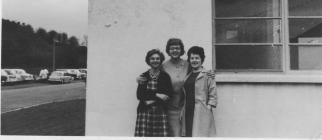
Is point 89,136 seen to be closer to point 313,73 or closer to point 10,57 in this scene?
point 313,73

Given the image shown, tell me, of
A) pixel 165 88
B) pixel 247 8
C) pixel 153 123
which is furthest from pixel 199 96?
pixel 247 8

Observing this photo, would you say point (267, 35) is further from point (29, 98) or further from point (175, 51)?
point (29, 98)

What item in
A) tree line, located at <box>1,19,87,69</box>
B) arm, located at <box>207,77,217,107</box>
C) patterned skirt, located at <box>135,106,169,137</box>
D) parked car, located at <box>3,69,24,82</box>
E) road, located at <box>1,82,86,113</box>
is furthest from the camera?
tree line, located at <box>1,19,87,69</box>

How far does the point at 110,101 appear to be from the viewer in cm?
520

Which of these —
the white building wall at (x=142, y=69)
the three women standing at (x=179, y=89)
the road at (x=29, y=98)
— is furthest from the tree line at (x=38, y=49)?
the three women standing at (x=179, y=89)

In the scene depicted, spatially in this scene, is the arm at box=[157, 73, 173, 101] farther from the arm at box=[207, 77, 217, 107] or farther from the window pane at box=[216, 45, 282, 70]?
the window pane at box=[216, 45, 282, 70]

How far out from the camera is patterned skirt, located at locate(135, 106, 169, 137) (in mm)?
4641

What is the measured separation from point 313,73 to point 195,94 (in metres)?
1.73

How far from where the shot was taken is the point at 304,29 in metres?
5.29

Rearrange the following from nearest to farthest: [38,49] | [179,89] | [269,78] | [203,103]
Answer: [203,103], [179,89], [269,78], [38,49]

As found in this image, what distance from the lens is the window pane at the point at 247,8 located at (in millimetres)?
5332

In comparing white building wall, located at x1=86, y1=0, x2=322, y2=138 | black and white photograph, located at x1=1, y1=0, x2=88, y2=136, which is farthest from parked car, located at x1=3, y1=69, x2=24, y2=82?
white building wall, located at x1=86, y1=0, x2=322, y2=138

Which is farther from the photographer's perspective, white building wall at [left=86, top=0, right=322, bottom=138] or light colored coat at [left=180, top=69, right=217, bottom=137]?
white building wall at [left=86, top=0, right=322, bottom=138]

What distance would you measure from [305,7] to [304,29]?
0.31 m
